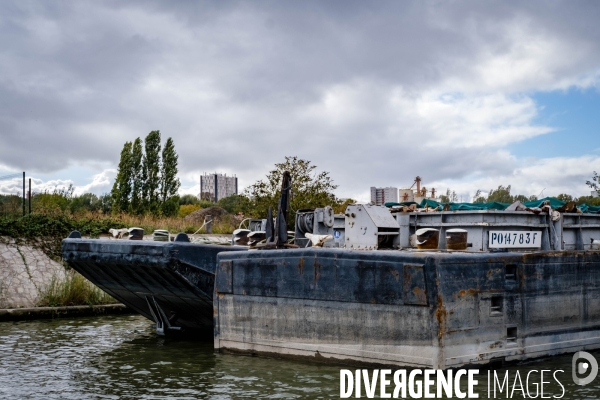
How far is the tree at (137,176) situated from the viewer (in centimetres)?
3912

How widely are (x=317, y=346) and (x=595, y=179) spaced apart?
21.8m

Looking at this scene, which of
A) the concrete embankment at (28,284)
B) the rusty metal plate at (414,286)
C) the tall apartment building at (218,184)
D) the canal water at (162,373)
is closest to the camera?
the canal water at (162,373)

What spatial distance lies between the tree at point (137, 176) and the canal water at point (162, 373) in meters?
25.3

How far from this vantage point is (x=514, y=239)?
38.2 ft

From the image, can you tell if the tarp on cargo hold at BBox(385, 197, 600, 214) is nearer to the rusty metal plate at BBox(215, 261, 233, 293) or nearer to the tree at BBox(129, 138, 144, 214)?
the rusty metal plate at BBox(215, 261, 233, 293)

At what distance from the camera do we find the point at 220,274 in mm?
12359

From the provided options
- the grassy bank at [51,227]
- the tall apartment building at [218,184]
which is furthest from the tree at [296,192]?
the tall apartment building at [218,184]

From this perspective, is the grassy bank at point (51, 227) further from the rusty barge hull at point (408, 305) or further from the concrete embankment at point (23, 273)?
the rusty barge hull at point (408, 305)

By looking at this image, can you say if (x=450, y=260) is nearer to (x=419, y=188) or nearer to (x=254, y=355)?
(x=254, y=355)

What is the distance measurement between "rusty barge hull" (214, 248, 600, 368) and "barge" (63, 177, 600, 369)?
2 centimetres

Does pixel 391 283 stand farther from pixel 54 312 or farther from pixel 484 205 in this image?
pixel 54 312

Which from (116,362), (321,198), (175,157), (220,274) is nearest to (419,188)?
(220,274)

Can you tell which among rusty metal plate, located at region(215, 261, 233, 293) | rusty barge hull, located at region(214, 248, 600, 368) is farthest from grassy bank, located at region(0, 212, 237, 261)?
rusty barge hull, located at region(214, 248, 600, 368)

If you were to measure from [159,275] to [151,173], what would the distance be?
28.0m
